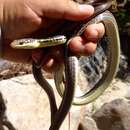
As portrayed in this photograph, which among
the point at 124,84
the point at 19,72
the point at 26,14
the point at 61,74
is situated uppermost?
the point at 26,14

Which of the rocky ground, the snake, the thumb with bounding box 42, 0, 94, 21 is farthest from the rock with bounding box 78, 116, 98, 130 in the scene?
the thumb with bounding box 42, 0, 94, 21

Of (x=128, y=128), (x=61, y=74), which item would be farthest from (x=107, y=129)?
(x=61, y=74)

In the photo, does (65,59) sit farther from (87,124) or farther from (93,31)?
(87,124)

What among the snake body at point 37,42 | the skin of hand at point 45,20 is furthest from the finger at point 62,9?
the snake body at point 37,42

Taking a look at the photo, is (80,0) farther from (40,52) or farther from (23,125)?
(23,125)

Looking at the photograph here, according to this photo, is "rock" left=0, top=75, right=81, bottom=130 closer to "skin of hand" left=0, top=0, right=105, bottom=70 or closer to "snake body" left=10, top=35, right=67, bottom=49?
"skin of hand" left=0, top=0, right=105, bottom=70

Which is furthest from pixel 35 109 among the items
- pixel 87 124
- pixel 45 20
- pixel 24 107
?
pixel 45 20
